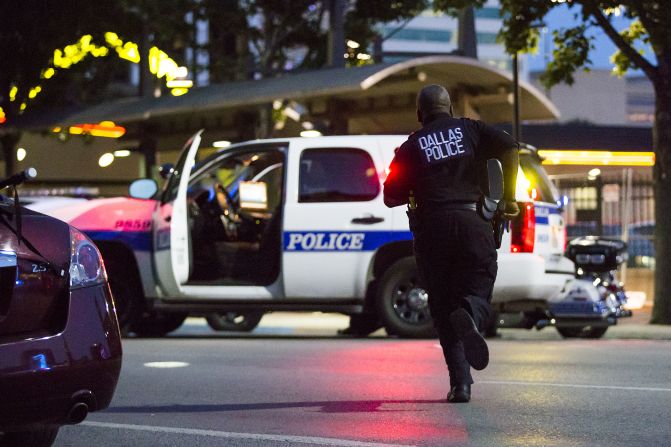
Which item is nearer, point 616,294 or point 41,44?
point 616,294

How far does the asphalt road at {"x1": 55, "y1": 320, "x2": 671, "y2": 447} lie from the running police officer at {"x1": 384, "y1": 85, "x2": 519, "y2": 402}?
1.68 feet

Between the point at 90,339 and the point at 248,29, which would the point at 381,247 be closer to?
the point at 90,339

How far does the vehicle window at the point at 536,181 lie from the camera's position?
44.4 ft

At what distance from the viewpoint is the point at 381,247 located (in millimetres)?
13500

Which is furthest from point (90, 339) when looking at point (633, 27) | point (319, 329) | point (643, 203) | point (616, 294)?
point (643, 203)

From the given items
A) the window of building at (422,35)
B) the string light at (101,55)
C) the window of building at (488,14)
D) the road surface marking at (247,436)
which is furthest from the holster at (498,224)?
the window of building at (488,14)

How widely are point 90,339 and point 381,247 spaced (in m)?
8.17

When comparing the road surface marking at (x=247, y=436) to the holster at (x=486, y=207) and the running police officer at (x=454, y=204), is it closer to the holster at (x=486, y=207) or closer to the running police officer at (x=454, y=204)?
the running police officer at (x=454, y=204)

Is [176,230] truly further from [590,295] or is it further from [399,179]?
[399,179]

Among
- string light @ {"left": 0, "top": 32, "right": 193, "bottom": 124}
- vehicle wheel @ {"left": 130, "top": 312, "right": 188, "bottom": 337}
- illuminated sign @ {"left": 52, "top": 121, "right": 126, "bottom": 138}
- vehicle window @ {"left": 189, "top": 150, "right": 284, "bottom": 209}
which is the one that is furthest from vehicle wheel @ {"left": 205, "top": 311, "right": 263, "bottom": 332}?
string light @ {"left": 0, "top": 32, "right": 193, "bottom": 124}

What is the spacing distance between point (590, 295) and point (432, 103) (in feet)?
22.0

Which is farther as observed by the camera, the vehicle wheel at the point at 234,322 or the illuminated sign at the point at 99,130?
the illuminated sign at the point at 99,130

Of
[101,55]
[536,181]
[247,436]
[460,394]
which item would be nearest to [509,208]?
[460,394]

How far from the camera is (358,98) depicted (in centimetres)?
2325
